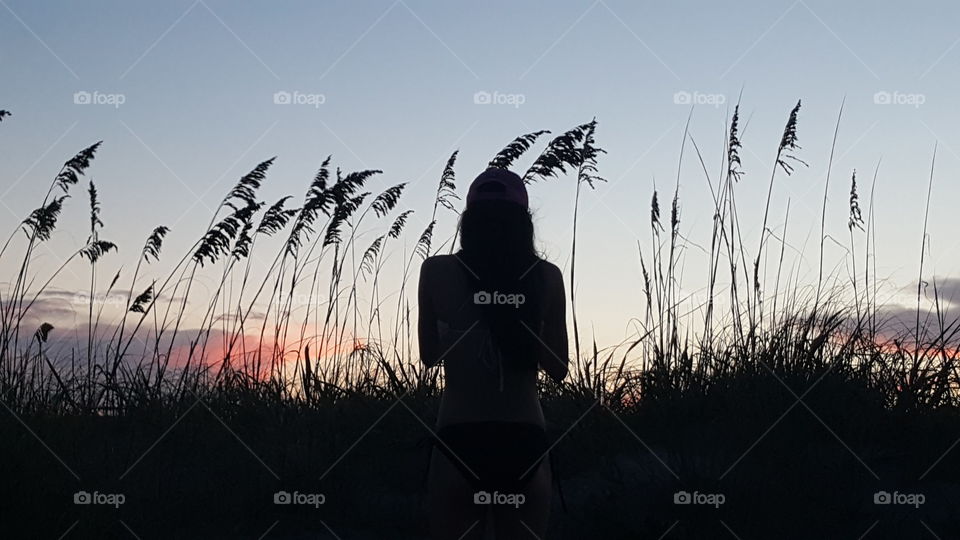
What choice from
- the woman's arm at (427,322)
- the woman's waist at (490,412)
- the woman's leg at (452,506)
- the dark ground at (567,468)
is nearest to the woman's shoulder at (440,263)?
the woman's arm at (427,322)

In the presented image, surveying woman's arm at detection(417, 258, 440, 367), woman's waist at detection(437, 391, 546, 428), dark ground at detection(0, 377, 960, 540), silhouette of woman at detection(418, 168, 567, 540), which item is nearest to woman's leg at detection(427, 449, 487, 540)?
silhouette of woman at detection(418, 168, 567, 540)

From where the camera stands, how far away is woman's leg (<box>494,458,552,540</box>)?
250 cm

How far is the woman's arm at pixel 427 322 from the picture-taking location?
260 centimetres

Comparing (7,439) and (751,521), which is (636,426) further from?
(7,439)

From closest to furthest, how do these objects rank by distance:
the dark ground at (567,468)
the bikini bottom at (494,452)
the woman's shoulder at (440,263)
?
the bikini bottom at (494,452)
the woman's shoulder at (440,263)
the dark ground at (567,468)

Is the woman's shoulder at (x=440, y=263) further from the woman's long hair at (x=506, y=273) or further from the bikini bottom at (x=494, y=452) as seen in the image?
the bikini bottom at (x=494, y=452)

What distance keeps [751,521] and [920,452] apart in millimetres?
1127

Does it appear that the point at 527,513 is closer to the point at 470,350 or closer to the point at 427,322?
the point at 470,350

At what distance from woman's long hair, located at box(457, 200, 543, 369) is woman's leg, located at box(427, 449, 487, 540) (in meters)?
0.31

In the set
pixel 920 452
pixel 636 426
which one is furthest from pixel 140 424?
pixel 920 452

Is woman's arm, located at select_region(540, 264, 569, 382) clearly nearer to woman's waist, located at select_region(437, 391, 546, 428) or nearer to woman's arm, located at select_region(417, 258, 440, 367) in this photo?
woman's waist, located at select_region(437, 391, 546, 428)

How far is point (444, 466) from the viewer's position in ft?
8.18

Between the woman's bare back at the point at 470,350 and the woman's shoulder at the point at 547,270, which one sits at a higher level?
the woman's shoulder at the point at 547,270

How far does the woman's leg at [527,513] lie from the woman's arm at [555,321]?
9.7 inches
